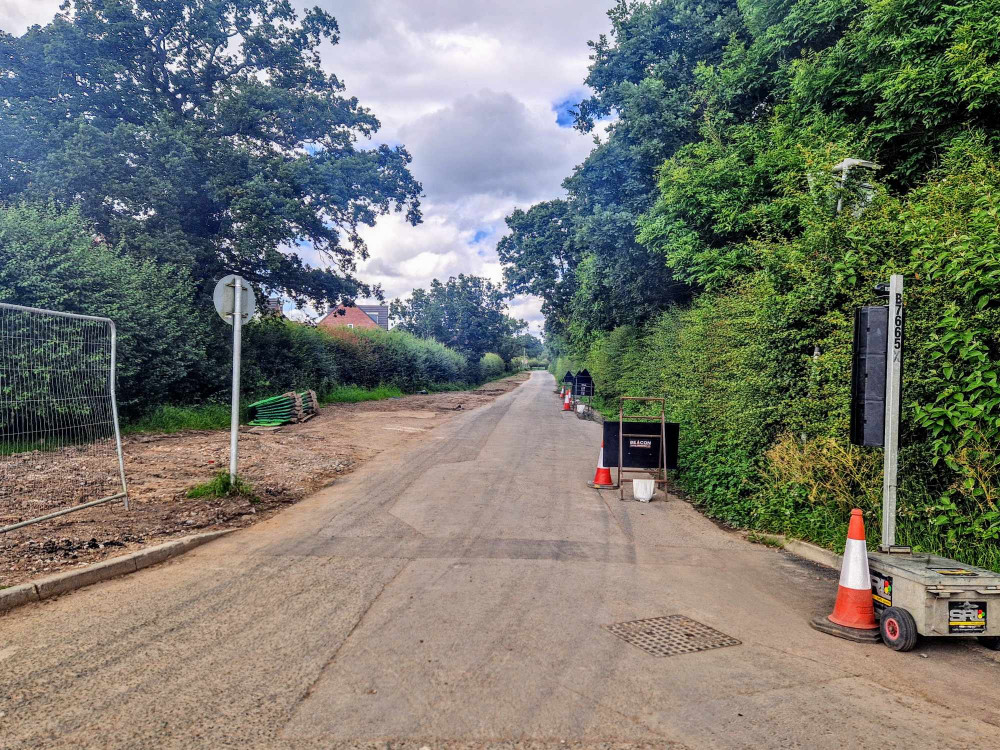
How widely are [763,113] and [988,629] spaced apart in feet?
42.7

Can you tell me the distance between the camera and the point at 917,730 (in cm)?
284

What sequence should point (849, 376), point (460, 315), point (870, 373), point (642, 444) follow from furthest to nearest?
point (460, 315) → point (642, 444) → point (849, 376) → point (870, 373)

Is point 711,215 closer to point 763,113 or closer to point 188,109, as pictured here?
point 763,113

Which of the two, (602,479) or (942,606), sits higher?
(942,606)

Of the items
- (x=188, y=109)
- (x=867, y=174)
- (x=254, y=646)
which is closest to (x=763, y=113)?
(x=867, y=174)

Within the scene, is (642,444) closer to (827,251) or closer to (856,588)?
(827,251)

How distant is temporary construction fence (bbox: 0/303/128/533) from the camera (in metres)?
5.56

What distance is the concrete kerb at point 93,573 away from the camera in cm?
426

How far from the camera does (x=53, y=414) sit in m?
5.89

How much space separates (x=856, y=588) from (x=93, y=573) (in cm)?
609

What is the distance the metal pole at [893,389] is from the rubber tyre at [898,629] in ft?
2.40

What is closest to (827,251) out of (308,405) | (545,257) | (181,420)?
(181,420)

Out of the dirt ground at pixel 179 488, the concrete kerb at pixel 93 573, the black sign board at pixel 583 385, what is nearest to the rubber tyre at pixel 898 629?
the concrete kerb at pixel 93 573

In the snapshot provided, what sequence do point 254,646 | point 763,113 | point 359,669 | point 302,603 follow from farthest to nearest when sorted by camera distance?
point 763,113 → point 302,603 → point 254,646 → point 359,669
